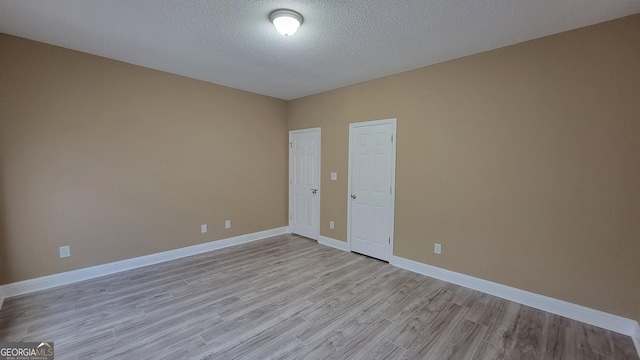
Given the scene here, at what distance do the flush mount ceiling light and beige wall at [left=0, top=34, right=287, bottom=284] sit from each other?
231cm

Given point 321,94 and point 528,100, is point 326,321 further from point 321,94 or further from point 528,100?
point 321,94

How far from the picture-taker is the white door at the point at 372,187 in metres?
3.75

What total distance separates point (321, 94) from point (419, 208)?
262 cm

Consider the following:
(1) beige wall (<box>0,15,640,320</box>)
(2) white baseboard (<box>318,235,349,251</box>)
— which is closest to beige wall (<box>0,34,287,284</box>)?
(1) beige wall (<box>0,15,640,320</box>)

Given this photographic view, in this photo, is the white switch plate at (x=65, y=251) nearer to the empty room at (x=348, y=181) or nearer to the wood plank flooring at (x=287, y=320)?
the empty room at (x=348, y=181)

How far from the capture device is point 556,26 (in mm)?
2338

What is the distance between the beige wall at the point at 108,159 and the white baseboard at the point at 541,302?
3.24 m

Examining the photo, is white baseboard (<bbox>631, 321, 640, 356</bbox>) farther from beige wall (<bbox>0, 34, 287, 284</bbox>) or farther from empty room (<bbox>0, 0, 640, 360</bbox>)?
beige wall (<bbox>0, 34, 287, 284</bbox>)

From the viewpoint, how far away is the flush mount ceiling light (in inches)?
85.5

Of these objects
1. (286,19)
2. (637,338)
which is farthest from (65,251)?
(637,338)

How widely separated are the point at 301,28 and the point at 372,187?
2.40m

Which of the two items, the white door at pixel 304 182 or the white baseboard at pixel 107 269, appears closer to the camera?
the white baseboard at pixel 107 269

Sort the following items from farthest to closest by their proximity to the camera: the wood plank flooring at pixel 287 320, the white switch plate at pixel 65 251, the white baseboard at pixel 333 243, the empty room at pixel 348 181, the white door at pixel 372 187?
the white baseboard at pixel 333 243 → the white door at pixel 372 187 → the white switch plate at pixel 65 251 → the empty room at pixel 348 181 → the wood plank flooring at pixel 287 320

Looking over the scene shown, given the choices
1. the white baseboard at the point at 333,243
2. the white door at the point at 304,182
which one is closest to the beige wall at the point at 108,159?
the white door at the point at 304,182
